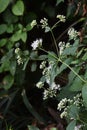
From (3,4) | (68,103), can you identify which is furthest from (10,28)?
(68,103)

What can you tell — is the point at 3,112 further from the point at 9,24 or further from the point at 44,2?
the point at 44,2

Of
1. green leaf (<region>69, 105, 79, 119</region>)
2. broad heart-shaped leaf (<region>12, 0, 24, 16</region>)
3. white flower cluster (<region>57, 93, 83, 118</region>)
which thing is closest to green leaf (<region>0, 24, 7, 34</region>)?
broad heart-shaped leaf (<region>12, 0, 24, 16</region>)

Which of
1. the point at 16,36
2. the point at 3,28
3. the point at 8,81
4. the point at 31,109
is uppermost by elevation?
the point at 3,28

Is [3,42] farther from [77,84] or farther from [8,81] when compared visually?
[77,84]

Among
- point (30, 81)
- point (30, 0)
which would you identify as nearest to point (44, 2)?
point (30, 0)

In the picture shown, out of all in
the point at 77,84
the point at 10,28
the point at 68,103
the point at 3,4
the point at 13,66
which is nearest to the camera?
the point at 77,84

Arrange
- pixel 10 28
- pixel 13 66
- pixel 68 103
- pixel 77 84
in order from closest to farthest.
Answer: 1. pixel 77 84
2. pixel 68 103
3. pixel 13 66
4. pixel 10 28

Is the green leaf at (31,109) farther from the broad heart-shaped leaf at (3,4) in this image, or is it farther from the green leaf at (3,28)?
the broad heart-shaped leaf at (3,4)
